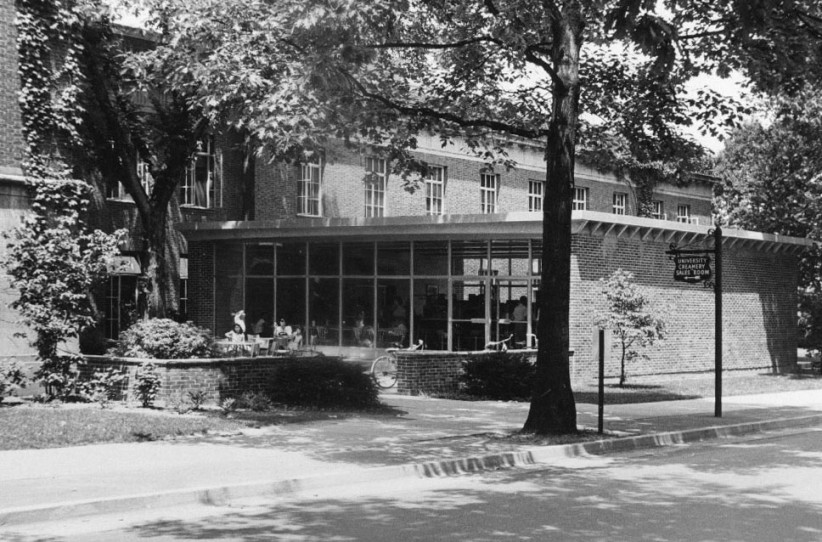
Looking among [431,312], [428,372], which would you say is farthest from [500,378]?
[431,312]

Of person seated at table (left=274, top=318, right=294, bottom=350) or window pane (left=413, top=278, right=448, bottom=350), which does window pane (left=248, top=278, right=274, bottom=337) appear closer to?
person seated at table (left=274, top=318, right=294, bottom=350)

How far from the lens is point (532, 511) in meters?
9.65

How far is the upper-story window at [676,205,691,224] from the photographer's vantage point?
51.0 metres

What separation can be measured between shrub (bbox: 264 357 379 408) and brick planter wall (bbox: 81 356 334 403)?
26cm

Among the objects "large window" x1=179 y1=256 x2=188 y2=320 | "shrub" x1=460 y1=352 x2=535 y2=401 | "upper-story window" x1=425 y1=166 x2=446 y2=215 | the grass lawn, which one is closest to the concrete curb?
the grass lawn

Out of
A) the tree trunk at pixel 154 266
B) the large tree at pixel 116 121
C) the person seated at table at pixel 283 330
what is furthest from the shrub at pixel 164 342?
the person seated at table at pixel 283 330

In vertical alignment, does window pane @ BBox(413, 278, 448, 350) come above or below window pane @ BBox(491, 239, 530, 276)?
below

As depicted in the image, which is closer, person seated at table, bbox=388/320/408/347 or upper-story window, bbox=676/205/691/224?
person seated at table, bbox=388/320/408/347

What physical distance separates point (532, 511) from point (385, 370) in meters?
15.6

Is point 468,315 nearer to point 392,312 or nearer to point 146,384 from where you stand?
point 392,312

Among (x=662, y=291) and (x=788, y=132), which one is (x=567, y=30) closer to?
(x=662, y=291)

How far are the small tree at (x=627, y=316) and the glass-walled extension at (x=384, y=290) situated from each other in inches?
97.6

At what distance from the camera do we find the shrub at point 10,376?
17.6 metres

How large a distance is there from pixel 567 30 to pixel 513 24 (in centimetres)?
108
